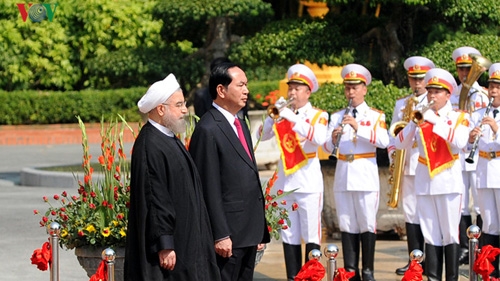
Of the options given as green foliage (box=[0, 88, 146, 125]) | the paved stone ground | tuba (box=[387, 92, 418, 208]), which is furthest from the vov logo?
tuba (box=[387, 92, 418, 208])

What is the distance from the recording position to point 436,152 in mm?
9414

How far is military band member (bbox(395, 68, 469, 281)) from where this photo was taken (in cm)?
930

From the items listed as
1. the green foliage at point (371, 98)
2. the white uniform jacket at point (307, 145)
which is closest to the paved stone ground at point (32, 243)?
the white uniform jacket at point (307, 145)

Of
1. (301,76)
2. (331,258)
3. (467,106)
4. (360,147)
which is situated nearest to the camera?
(331,258)

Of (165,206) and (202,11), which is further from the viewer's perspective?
(202,11)

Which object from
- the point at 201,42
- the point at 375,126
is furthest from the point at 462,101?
the point at 201,42

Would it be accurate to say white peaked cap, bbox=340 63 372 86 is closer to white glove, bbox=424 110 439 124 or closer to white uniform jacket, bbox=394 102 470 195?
white uniform jacket, bbox=394 102 470 195

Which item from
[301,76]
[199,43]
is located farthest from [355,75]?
[199,43]

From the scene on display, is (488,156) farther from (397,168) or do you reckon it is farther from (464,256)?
(464,256)

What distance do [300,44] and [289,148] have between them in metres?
3.67

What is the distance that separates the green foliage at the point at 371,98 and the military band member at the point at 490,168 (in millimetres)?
2276

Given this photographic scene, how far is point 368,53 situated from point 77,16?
14.4 metres

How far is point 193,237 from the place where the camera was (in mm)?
6270

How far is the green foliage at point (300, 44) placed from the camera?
13109 mm
